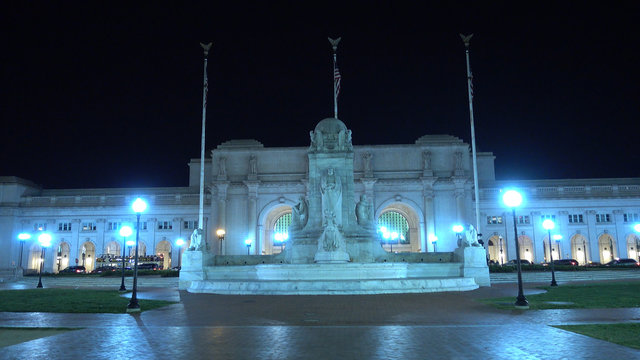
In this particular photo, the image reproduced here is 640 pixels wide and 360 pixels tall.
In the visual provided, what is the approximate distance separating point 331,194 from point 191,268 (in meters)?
10.9

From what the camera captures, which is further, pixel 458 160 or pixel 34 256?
pixel 34 256

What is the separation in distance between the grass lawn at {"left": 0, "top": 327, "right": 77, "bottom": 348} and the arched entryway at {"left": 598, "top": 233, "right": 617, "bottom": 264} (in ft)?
314

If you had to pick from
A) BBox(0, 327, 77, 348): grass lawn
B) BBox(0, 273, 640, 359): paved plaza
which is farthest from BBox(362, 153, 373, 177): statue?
BBox(0, 327, 77, 348): grass lawn

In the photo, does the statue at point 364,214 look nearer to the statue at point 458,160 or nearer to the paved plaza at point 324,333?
the paved plaza at point 324,333

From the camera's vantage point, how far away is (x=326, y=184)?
33438 mm

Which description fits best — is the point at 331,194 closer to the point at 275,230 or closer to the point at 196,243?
the point at 196,243

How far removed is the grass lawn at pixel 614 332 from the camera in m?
12.2

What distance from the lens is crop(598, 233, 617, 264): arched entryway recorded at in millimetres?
92188

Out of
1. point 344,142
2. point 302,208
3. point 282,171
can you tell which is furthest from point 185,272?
point 282,171

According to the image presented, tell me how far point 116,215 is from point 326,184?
74.2 meters

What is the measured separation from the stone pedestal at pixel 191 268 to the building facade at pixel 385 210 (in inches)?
2074

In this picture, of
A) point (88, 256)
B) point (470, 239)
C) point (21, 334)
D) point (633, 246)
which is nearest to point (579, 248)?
point (633, 246)

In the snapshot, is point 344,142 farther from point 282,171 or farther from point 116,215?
point 116,215

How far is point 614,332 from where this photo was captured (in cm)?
1345
